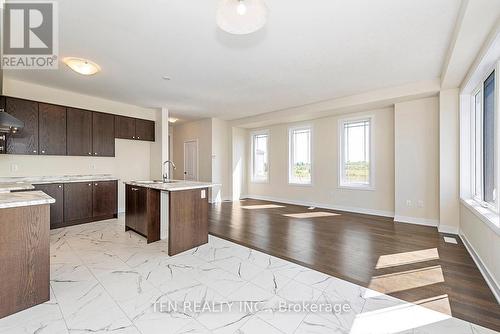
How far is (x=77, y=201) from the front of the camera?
14.3 ft

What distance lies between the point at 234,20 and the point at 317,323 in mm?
2375

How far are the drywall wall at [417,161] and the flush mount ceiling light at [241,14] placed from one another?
433cm

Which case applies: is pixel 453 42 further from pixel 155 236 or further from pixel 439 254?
pixel 155 236

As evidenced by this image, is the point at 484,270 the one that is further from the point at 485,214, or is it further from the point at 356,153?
the point at 356,153

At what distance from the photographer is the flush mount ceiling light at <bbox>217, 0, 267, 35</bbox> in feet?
5.15

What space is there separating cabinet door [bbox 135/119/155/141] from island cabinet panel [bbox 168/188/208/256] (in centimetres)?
335

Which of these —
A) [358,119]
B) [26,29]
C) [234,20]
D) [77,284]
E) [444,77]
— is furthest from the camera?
[358,119]

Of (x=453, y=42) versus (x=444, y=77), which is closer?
(x=453, y=42)

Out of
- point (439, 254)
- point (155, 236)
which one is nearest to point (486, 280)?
point (439, 254)

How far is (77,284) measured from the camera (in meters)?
2.25

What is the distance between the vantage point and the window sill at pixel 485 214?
87.1 inches

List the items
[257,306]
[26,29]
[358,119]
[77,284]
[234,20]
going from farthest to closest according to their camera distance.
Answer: [358,119], [26,29], [77,284], [257,306], [234,20]

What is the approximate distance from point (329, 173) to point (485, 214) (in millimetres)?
3566

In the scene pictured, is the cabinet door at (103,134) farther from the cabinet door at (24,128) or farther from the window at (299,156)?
the window at (299,156)
